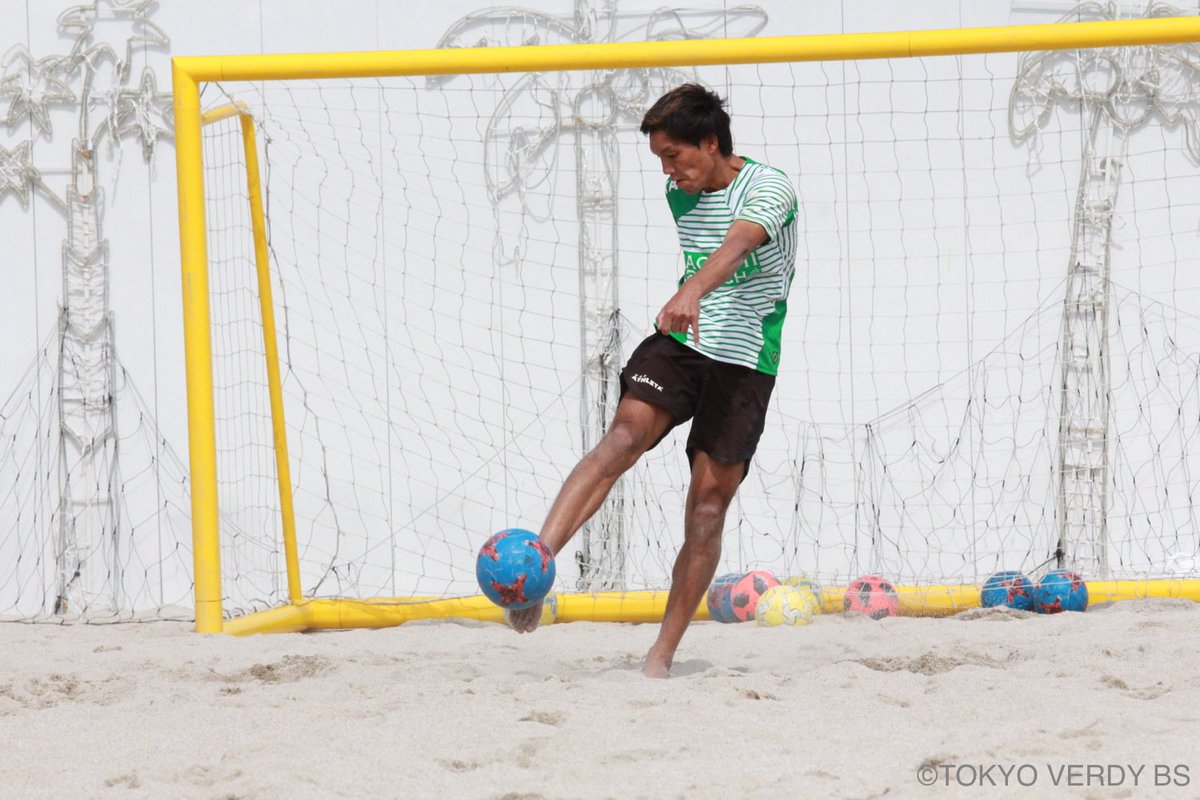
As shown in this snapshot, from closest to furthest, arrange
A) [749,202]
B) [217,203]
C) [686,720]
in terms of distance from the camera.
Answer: [686,720] < [749,202] < [217,203]

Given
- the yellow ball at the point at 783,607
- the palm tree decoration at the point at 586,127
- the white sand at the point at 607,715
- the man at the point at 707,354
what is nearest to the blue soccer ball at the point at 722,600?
the yellow ball at the point at 783,607

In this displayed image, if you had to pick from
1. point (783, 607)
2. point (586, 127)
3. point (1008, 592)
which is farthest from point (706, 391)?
point (586, 127)

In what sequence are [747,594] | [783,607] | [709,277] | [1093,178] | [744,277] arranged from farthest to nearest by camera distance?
[1093,178] < [747,594] < [783,607] < [744,277] < [709,277]

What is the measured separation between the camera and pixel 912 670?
3.66 metres

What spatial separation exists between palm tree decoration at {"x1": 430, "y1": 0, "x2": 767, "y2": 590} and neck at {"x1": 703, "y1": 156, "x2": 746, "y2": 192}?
2642 millimetres

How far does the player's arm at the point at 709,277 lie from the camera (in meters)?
3.21

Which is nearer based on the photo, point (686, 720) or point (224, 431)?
point (686, 720)

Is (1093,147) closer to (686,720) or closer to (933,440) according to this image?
(933,440)

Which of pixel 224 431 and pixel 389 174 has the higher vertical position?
pixel 389 174

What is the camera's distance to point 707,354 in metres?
3.63

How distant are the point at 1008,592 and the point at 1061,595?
0.68ft

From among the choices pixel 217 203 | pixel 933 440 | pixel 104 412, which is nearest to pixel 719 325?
pixel 933 440

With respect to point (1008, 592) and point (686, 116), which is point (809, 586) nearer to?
point (1008, 592)

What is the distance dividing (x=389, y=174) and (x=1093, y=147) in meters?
3.44
